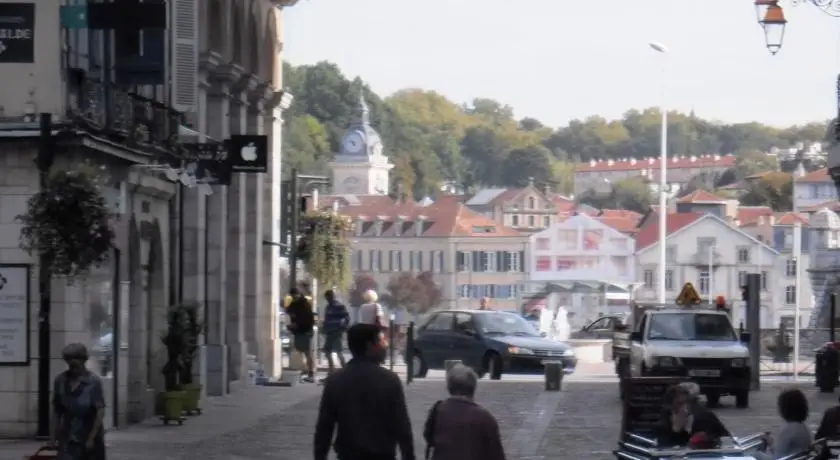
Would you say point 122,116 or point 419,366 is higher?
point 122,116

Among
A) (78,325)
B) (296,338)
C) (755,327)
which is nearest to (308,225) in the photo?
(296,338)

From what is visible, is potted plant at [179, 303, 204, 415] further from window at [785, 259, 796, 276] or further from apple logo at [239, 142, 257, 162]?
window at [785, 259, 796, 276]

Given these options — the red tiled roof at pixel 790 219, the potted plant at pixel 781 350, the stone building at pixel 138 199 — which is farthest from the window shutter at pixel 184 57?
the red tiled roof at pixel 790 219

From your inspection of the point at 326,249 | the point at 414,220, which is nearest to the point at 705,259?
the point at 414,220

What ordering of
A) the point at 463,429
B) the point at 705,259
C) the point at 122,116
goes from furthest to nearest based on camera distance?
the point at 705,259
the point at 122,116
the point at 463,429

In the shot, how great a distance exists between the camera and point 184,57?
31.8 meters

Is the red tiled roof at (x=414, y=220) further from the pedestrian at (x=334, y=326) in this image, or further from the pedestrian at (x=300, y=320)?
the pedestrian at (x=334, y=326)

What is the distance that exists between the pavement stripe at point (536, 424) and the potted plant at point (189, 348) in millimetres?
4384

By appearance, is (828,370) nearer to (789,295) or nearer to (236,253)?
(236,253)

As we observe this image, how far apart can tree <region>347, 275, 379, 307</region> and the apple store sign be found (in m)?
140

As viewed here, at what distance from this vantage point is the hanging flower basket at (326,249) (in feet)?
161

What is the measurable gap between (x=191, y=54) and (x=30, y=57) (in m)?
6.62

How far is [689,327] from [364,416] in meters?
22.5

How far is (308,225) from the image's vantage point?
161 ft
